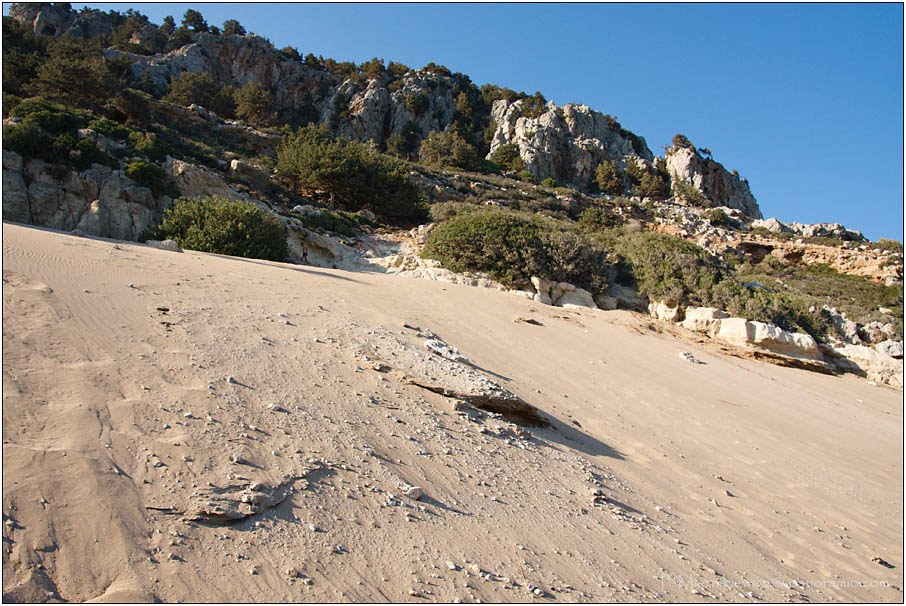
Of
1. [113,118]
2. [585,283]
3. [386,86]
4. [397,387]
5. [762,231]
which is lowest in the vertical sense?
[397,387]

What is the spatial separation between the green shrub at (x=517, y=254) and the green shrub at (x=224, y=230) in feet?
14.8

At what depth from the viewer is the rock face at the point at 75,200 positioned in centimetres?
1309

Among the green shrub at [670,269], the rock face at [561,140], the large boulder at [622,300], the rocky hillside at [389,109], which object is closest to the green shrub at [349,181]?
the green shrub at [670,269]

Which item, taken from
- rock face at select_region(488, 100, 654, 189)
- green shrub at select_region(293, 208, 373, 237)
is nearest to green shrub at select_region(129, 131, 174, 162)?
green shrub at select_region(293, 208, 373, 237)

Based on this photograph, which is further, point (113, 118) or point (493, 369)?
point (113, 118)

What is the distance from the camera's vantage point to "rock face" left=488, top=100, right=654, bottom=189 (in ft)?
177

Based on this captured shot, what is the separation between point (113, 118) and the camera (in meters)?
25.2

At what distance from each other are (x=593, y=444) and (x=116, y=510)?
153 inches

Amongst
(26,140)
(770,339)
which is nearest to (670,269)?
(770,339)

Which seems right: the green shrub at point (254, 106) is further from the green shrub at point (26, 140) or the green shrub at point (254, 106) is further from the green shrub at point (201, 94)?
the green shrub at point (26, 140)

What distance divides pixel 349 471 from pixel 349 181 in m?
21.8

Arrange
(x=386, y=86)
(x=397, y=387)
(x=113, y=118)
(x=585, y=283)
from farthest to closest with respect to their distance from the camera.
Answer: (x=386, y=86) < (x=113, y=118) < (x=585, y=283) < (x=397, y=387)

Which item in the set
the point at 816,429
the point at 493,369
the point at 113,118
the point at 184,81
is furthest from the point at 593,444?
the point at 184,81

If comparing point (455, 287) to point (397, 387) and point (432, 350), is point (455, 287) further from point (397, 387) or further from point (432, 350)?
point (397, 387)
